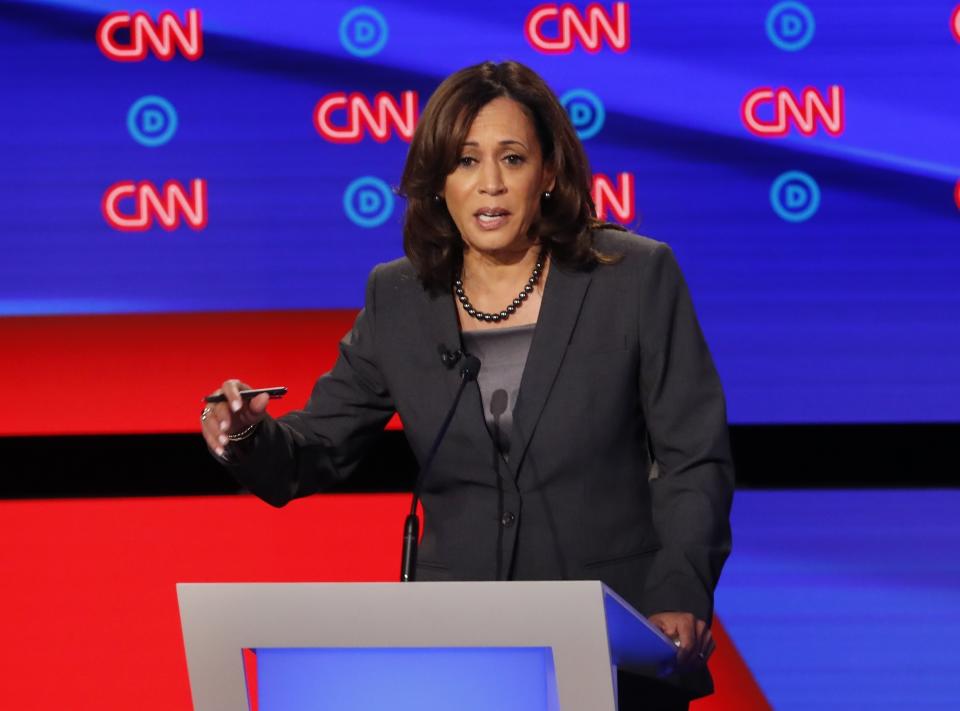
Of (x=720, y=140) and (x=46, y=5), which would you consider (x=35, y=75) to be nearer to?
(x=46, y=5)

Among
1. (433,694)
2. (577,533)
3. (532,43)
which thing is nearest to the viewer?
(433,694)

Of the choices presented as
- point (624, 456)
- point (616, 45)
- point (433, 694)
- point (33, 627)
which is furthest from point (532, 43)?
point (433, 694)

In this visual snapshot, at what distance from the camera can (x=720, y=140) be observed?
114 inches

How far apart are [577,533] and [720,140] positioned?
52.9 inches

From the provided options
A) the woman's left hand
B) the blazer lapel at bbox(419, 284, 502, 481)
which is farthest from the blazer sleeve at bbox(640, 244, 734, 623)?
the blazer lapel at bbox(419, 284, 502, 481)

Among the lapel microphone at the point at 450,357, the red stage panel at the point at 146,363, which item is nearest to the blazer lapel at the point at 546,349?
the lapel microphone at the point at 450,357

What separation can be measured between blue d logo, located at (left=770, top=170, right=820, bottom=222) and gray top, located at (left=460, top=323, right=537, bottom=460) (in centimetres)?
118

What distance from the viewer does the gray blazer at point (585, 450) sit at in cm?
179

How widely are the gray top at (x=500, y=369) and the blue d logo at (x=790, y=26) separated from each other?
1.28 meters

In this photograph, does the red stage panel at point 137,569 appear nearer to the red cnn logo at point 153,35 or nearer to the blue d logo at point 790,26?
the red cnn logo at point 153,35

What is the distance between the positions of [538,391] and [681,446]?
0.20m

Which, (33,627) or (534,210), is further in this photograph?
(33,627)

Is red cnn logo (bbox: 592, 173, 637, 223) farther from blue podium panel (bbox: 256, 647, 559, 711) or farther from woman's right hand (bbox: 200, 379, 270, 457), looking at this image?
blue podium panel (bbox: 256, 647, 559, 711)

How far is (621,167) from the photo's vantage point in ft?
9.45
